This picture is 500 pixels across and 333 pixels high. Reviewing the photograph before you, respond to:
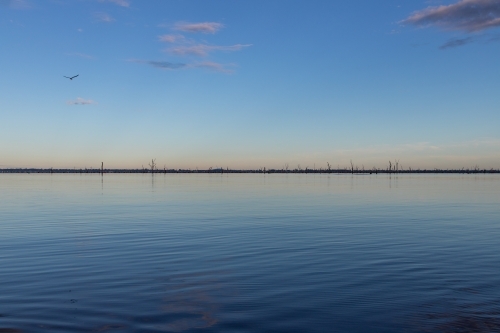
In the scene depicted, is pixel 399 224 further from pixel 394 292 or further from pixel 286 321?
pixel 286 321

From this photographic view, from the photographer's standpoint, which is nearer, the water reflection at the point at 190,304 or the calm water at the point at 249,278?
the water reflection at the point at 190,304

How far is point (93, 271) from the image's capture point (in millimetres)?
13500

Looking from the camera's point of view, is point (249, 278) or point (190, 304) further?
point (249, 278)

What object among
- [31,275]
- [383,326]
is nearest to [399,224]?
[383,326]

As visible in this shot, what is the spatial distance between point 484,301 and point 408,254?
600cm

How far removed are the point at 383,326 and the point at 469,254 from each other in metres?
9.32

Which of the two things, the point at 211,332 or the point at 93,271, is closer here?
the point at 211,332

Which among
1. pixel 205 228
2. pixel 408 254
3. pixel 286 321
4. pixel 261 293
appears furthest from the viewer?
pixel 205 228

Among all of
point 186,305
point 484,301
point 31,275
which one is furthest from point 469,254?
point 31,275

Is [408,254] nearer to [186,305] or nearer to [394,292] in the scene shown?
[394,292]

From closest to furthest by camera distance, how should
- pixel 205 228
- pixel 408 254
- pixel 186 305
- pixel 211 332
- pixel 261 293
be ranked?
pixel 211 332 < pixel 186 305 < pixel 261 293 < pixel 408 254 < pixel 205 228

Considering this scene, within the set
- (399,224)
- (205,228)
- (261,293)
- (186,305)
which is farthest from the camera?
(399,224)

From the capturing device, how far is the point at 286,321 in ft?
29.6

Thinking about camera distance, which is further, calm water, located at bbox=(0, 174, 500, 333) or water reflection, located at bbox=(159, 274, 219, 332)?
calm water, located at bbox=(0, 174, 500, 333)
